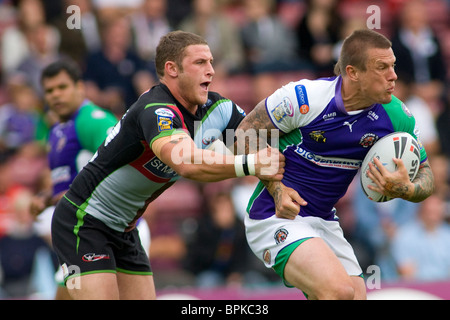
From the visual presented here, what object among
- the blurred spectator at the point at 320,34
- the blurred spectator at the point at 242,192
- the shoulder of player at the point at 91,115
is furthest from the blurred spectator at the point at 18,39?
the shoulder of player at the point at 91,115

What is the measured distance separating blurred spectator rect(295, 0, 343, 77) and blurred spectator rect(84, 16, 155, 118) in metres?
2.92

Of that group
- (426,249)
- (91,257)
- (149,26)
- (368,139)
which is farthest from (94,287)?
(149,26)

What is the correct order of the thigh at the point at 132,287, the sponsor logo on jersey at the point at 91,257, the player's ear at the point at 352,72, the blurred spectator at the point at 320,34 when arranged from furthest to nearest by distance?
the blurred spectator at the point at 320,34 → the thigh at the point at 132,287 → the sponsor logo on jersey at the point at 91,257 → the player's ear at the point at 352,72

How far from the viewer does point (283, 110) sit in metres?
6.14

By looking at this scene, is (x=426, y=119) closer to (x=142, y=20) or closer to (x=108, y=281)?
(x=142, y=20)

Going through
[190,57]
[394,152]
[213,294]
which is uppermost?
[190,57]

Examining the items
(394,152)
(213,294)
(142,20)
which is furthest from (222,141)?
(142,20)

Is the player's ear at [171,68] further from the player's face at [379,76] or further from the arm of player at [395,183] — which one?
the arm of player at [395,183]

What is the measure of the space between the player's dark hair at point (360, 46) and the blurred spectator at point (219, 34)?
22.9 feet

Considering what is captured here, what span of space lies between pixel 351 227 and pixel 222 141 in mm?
5335

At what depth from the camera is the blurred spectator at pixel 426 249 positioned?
1087 cm
